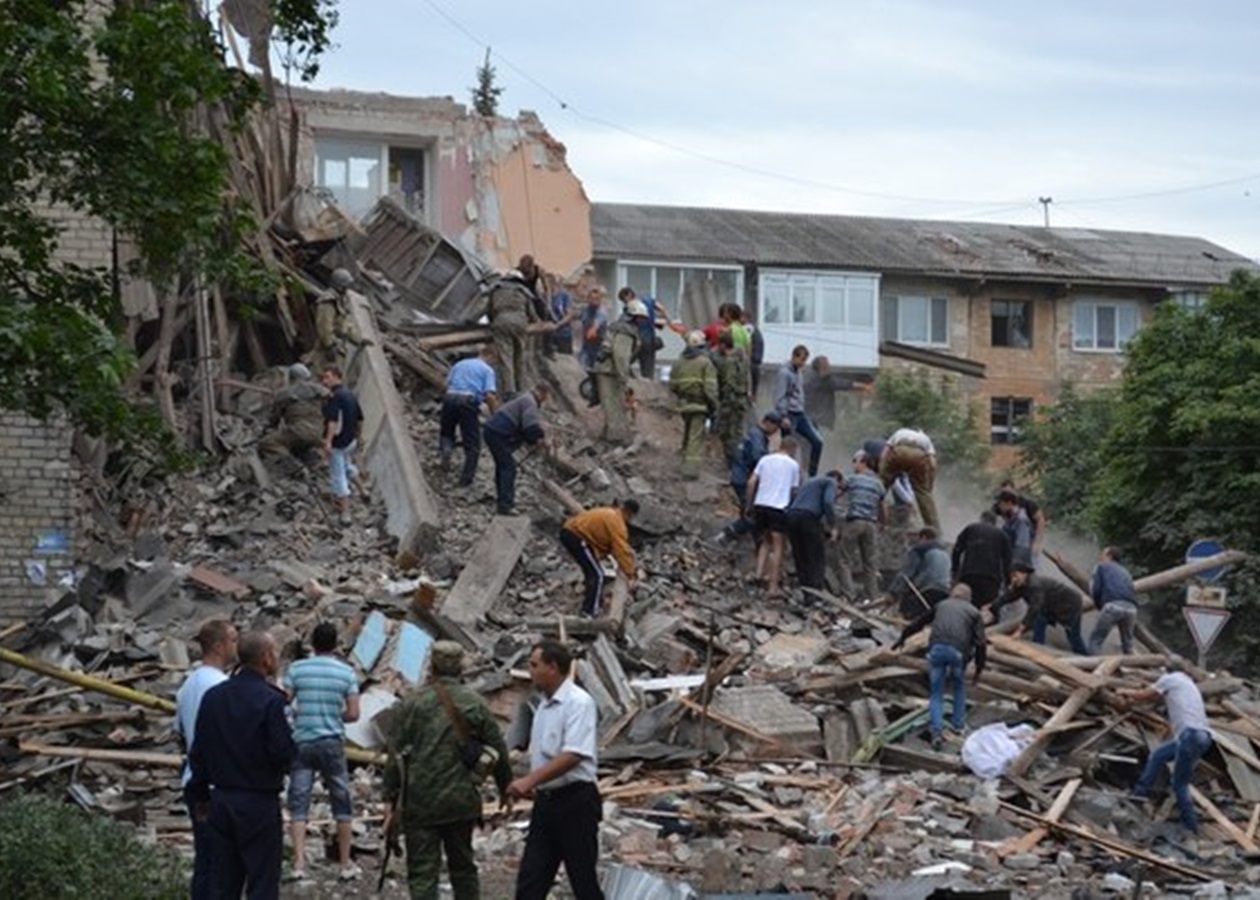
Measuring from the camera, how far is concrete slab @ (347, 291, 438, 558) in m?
23.1

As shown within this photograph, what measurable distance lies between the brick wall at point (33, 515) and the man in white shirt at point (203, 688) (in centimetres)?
981

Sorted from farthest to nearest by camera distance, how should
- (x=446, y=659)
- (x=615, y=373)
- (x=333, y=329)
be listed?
(x=615, y=373)
(x=333, y=329)
(x=446, y=659)

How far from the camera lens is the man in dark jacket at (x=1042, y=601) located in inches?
872

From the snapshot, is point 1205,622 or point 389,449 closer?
point 1205,622

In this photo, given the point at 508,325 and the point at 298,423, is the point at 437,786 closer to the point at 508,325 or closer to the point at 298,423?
the point at 298,423

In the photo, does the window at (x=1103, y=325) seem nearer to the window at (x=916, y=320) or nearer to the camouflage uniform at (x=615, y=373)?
the window at (x=916, y=320)

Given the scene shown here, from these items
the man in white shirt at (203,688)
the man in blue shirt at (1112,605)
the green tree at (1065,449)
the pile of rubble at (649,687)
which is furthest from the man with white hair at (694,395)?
the green tree at (1065,449)

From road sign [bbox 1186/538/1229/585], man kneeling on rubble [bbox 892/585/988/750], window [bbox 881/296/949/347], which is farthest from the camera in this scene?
window [bbox 881/296/949/347]

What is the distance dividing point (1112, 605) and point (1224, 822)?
169 inches

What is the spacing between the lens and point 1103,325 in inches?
2381

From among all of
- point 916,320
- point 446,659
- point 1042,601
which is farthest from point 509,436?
point 916,320

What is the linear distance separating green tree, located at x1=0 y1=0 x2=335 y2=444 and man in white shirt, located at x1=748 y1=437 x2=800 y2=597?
9909 mm

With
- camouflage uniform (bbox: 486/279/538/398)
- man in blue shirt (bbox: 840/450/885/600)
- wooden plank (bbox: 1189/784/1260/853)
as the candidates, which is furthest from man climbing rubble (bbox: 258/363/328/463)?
wooden plank (bbox: 1189/784/1260/853)

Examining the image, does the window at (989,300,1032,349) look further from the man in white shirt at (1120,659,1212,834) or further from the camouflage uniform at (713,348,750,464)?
the man in white shirt at (1120,659,1212,834)
